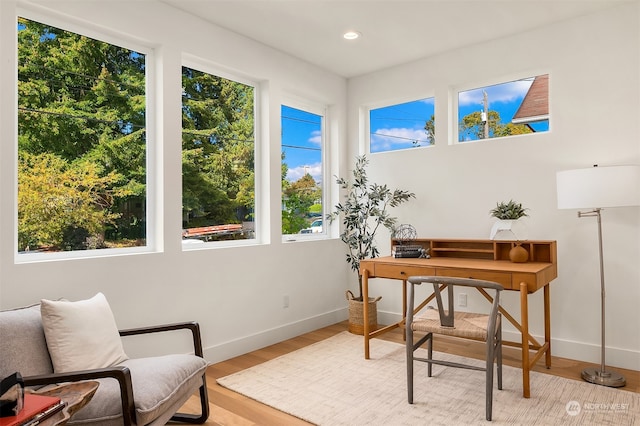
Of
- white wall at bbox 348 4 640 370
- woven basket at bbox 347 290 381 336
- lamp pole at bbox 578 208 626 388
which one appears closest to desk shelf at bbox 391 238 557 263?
white wall at bbox 348 4 640 370

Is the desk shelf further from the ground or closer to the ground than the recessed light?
closer to the ground

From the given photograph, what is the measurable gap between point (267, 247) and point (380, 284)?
4.65 feet

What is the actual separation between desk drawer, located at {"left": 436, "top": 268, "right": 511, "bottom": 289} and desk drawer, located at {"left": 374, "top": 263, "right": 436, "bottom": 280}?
0.33 feet

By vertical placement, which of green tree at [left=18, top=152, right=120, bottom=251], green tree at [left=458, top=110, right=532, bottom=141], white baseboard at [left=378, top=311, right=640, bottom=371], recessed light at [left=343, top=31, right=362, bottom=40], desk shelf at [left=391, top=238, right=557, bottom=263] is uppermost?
recessed light at [left=343, top=31, right=362, bottom=40]

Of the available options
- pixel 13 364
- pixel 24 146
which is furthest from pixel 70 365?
pixel 24 146

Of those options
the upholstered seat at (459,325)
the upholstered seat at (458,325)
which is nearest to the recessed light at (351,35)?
the upholstered seat at (458,325)

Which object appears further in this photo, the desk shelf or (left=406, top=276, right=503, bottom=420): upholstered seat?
the desk shelf

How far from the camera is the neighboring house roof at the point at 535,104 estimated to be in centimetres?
365

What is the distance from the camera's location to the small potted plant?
3479mm

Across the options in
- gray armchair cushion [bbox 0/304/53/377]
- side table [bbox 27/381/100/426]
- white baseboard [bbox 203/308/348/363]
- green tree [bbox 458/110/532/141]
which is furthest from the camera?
green tree [bbox 458/110/532/141]

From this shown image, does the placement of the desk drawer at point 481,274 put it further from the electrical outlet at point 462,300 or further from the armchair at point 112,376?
the armchair at point 112,376

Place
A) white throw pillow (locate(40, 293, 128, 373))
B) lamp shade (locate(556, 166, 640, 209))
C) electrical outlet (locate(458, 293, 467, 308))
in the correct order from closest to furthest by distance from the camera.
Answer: white throw pillow (locate(40, 293, 128, 373))
lamp shade (locate(556, 166, 640, 209))
electrical outlet (locate(458, 293, 467, 308))

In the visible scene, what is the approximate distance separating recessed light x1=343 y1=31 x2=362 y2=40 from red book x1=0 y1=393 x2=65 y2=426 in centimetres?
323

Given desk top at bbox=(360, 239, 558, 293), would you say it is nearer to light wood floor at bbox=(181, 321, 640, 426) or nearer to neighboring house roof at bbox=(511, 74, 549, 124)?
light wood floor at bbox=(181, 321, 640, 426)
